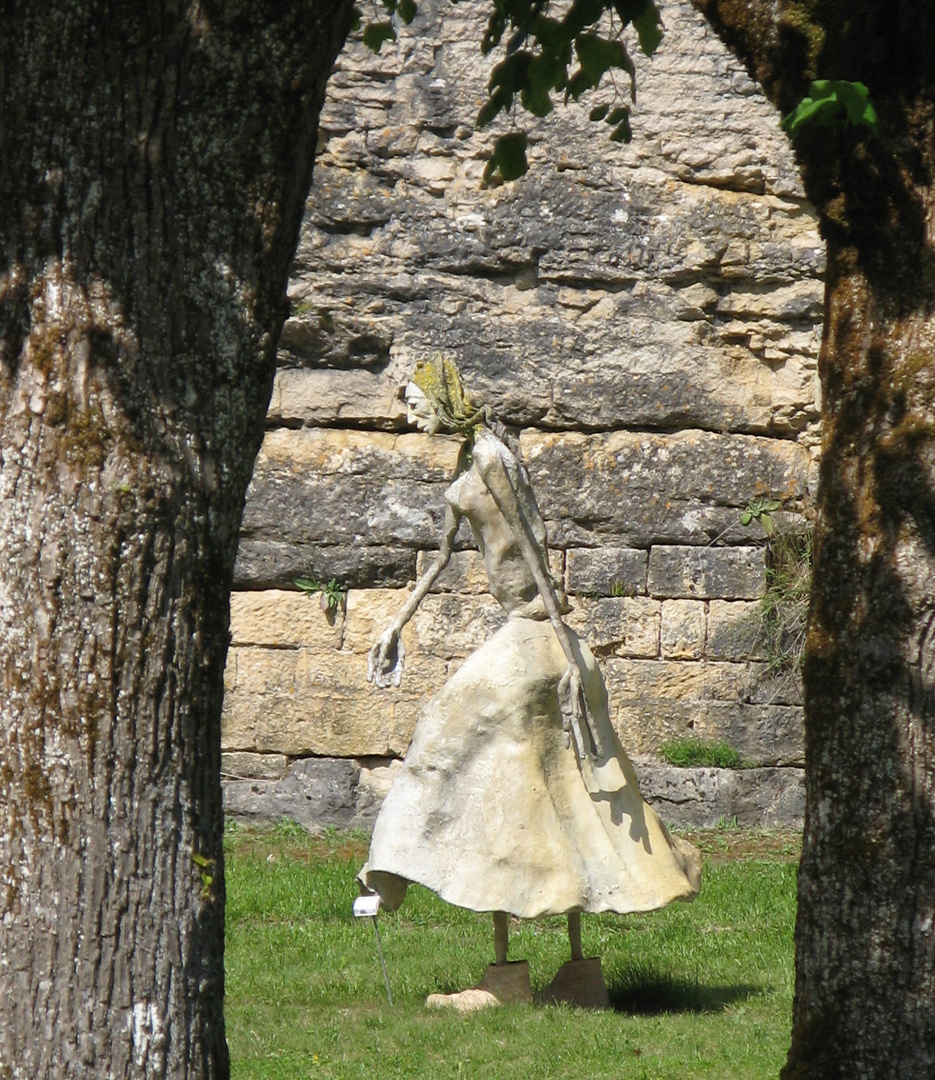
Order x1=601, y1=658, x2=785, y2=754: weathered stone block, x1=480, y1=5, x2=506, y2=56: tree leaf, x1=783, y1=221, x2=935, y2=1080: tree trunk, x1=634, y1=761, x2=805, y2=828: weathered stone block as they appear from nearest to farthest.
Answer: x1=783, y1=221, x2=935, y2=1080: tree trunk → x1=480, y1=5, x2=506, y2=56: tree leaf → x1=634, y1=761, x2=805, y2=828: weathered stone block → x1=601, y1=658, x2=785, y2=754: weathered stone block

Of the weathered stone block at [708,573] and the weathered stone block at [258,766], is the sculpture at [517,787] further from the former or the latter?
the weathered stone block at [258,766]

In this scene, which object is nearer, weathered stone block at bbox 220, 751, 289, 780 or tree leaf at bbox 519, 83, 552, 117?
tree leaf at bbox 519, 83, 552, 117

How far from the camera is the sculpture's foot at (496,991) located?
4.89 m

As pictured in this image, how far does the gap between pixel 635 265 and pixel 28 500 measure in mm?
5484

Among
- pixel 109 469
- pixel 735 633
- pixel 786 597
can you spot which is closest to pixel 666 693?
pixel 735 633

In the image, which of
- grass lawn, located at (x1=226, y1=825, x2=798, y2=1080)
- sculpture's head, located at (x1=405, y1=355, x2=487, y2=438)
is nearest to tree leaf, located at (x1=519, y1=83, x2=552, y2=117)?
sculpture's head, located at (x1=405, y1=355, x2=487, y2=438)

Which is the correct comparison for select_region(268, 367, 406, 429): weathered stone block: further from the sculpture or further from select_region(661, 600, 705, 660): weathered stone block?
the sculpture

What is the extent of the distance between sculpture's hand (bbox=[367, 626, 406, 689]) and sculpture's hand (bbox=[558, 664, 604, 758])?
70cm

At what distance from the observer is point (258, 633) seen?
7.74 m

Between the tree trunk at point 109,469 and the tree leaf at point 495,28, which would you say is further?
the tree leaf at point 495,28

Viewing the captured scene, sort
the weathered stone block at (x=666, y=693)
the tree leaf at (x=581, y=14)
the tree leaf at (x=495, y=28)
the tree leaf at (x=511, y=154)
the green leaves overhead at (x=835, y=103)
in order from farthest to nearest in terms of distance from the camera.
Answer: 1. the weathered stone block at (x=666, y=693)
2. the tree leaf at (x=511, y=154)
3. the tree leaf at (x=495, y=28)
4. the tree leaf at (x=581, y=14)
5. the green leaves overhead at (x=835, y=103)

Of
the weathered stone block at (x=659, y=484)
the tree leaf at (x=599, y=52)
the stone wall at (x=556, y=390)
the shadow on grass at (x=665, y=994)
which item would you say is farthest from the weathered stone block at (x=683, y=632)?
the tree leaf at (x=599, y=52)

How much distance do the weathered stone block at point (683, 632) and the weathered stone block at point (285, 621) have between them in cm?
168

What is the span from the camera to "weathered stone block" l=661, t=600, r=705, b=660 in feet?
24.9
